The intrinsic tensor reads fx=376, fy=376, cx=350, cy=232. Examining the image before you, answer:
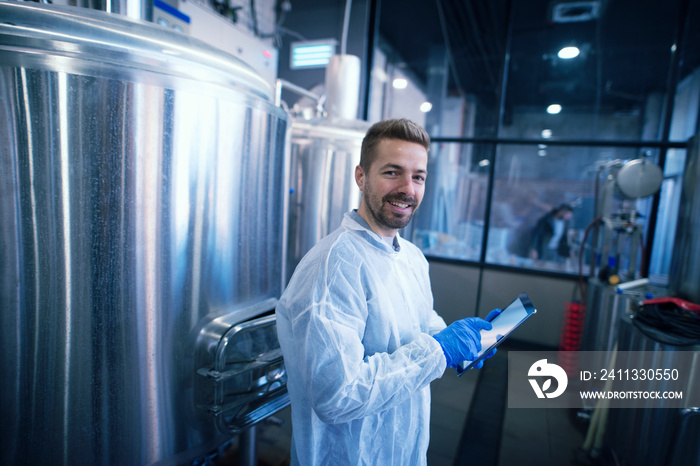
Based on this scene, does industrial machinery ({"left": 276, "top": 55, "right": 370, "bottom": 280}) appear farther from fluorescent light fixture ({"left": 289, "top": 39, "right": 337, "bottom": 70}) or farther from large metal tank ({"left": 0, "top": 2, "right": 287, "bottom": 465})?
fluorescent light fixture ({"left": 289, "top": 39, "right": 337, "bottom": 70})

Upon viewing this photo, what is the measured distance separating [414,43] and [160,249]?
3827mm

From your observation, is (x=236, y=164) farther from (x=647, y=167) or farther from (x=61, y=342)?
(x=647, y=167)

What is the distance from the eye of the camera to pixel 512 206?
11.8ft

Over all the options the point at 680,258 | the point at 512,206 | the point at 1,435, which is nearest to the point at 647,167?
the point at 680,258

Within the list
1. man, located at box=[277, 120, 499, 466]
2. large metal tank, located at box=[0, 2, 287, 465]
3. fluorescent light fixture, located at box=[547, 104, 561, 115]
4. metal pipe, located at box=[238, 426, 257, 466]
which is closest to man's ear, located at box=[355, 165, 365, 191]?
man, located at box=[277, 120, 499, 466]

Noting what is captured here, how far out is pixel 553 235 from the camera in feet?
11.1

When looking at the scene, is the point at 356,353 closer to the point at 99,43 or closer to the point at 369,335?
the point at 369,335

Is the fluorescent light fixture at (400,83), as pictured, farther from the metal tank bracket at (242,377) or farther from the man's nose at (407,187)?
the metal tank bracket at (242,377)

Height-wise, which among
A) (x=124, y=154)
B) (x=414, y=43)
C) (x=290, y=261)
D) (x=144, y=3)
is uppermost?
(x=414, y=43)

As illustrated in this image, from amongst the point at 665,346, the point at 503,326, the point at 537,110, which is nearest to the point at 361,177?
the point at 503,326

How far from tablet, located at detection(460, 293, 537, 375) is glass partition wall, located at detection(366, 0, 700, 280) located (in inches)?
60.2

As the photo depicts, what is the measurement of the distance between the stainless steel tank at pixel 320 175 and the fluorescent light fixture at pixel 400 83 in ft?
6.74

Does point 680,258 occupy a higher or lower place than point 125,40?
lower

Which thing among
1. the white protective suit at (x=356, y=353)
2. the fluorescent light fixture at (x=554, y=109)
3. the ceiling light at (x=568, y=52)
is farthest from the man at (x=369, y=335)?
the ceiling light at (x=568, y=52)
